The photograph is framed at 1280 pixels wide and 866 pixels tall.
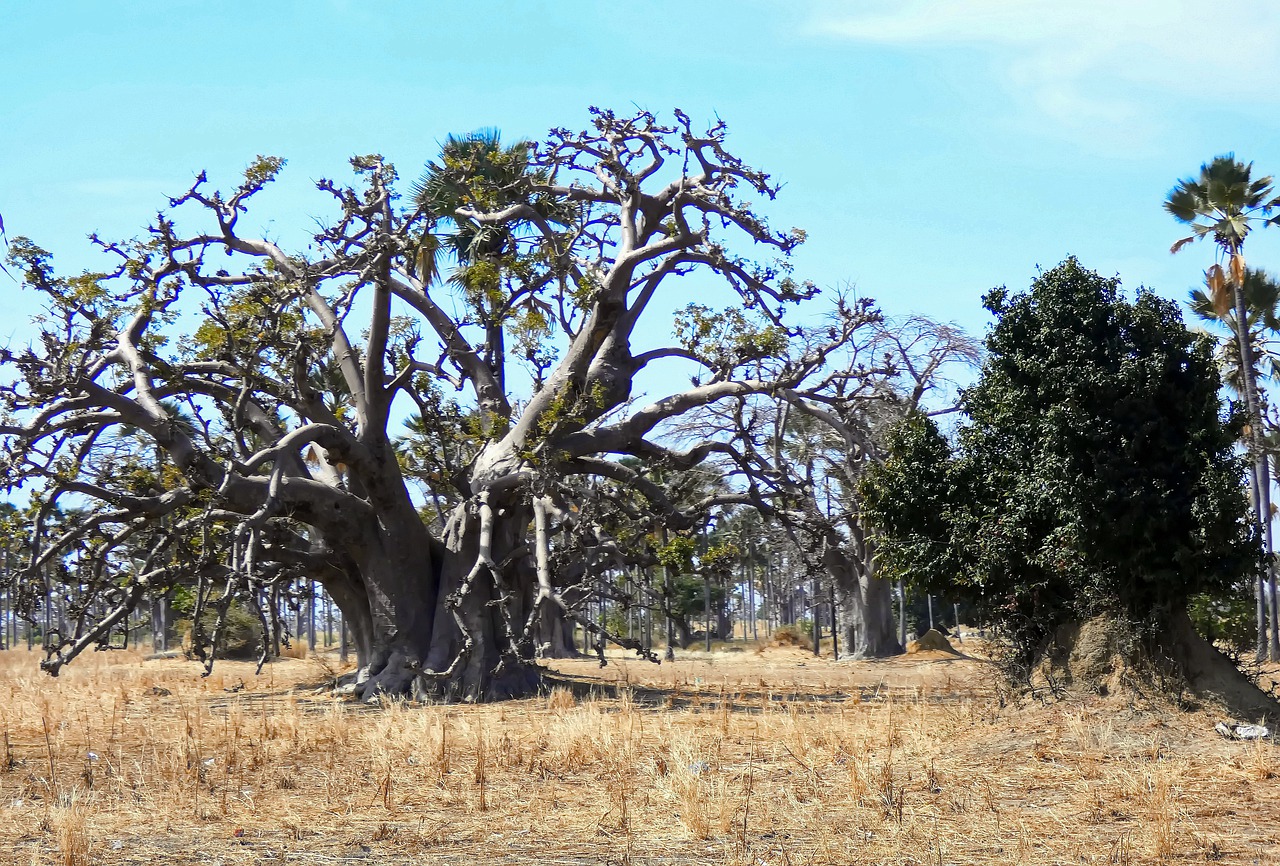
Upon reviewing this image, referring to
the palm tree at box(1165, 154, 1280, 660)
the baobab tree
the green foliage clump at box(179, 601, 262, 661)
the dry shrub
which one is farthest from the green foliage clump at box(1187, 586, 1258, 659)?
the green foliage clump at box(179, 601, 262, 661)

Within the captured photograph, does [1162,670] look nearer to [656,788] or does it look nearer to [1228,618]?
[656,788]

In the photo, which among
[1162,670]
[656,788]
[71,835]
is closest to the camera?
[71,835]

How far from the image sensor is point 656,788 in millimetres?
9172

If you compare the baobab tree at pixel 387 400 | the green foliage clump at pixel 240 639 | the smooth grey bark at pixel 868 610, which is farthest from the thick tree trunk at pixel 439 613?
the green foliage clump at pixel 240 639

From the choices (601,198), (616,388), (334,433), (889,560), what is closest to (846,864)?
(889,560)

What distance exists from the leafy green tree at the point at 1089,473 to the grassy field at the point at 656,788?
1.25 metres

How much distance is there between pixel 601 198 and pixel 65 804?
14.3 metres

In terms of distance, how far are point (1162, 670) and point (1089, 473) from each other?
208 cm

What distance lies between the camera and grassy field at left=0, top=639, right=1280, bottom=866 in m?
7.28

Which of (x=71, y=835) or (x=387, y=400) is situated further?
(x=387, y=400)

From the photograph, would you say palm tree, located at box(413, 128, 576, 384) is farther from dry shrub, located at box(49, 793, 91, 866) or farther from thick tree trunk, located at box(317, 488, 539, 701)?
dry shrub, located at box(49, 793, 91, 866)

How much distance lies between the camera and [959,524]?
537 inches

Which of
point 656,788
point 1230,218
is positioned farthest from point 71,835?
point 1230,218

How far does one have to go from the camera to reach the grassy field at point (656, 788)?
728 cm
